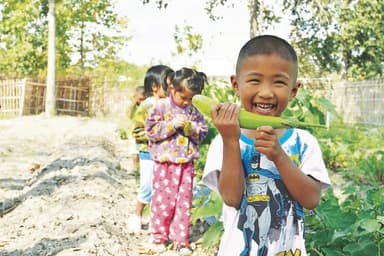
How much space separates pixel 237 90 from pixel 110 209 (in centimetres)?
372

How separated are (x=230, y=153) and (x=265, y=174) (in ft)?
0.66

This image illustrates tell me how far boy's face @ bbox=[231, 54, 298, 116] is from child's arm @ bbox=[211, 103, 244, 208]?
0.50 ft

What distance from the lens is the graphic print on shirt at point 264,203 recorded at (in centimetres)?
188

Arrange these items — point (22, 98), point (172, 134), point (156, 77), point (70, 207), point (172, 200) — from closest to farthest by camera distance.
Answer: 1. point (172, 134)
2. point (172, 200)
3. point (156, 77)
4. point (70, 207)
5. point (22, 98)

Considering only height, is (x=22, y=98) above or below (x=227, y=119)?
below

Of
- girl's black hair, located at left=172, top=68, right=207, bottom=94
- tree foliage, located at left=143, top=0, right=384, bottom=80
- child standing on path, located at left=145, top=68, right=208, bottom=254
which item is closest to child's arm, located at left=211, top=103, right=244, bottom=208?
girl's black hair, located at left=172, top=68, right=207, bottom=94

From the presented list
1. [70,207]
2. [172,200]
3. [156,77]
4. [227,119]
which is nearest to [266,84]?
[227,119]

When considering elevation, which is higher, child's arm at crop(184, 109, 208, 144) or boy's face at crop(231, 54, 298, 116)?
boy's face at crop(231, 54, 298, 116)

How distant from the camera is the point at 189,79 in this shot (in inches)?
158

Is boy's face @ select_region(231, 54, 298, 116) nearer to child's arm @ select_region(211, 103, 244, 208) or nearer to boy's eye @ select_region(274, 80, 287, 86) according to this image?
boy's eye @ select_region(274, 80, 287, 86)

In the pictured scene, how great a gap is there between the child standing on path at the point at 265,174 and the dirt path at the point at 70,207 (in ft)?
7.24

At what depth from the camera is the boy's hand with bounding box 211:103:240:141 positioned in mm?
1673

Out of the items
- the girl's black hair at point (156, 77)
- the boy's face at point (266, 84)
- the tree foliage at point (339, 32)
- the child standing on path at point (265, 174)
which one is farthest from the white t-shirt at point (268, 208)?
the tree foliage at point (339, 32)

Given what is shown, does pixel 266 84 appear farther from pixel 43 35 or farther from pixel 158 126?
pixel 43 35
